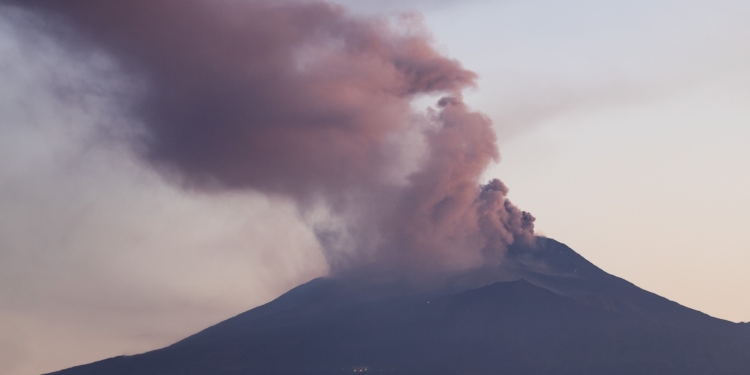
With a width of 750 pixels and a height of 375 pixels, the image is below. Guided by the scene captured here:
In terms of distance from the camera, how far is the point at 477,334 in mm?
164250

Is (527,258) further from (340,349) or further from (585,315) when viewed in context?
(340,349)

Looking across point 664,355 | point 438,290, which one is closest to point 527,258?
point 438,290

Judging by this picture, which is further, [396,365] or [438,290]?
[438,290]

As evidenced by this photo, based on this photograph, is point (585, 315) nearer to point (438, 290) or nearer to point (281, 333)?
point (438, 290)

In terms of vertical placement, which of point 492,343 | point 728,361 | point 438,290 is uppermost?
point 438,290

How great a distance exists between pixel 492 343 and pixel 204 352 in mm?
45433

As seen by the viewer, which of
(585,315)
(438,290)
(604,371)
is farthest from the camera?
(438,290)

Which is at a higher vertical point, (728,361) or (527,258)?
(527,258)

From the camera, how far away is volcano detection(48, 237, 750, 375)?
509 feet

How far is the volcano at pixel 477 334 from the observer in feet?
509

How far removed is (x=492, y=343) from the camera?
161m

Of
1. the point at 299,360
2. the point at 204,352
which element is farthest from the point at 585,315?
the point at 204,352

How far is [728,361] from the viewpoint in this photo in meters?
158

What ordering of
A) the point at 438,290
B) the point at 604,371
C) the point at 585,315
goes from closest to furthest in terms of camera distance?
1. the point at 604,371
2. the point at 585,315
3. the point at 438,290
